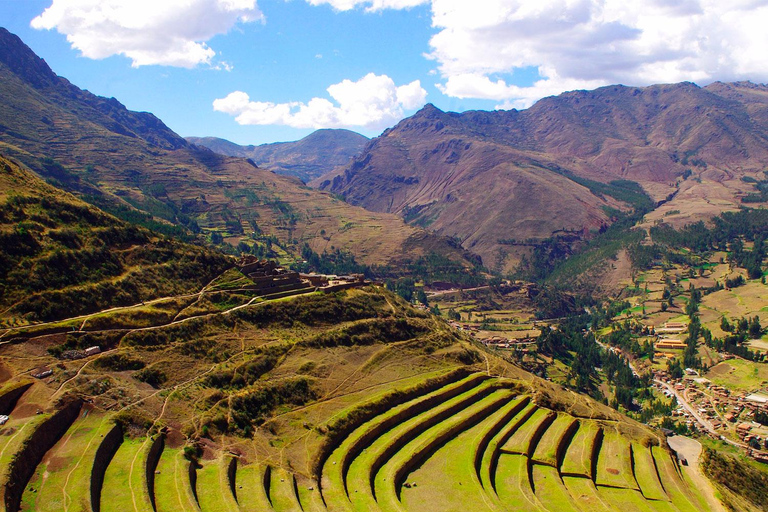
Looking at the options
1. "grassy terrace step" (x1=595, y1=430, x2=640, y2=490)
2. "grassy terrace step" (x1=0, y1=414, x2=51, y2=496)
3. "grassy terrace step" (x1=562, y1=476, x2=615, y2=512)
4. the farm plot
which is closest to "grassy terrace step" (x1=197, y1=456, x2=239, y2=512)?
"grassy terrace step" (x1=0, y1=414, x2=51, y2=496)

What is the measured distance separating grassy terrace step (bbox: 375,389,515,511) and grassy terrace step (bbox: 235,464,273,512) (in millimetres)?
10008

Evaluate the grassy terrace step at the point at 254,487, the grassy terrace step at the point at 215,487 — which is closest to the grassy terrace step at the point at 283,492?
the grassy terrace step at the point at 254,487

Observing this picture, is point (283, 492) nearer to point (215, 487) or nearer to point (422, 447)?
point (215, 487)

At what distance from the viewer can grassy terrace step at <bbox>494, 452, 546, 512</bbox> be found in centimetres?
5085

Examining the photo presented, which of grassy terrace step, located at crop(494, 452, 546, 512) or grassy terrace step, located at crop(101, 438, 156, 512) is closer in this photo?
grassy terrace step, located at crop(101, 438, 156, 512)

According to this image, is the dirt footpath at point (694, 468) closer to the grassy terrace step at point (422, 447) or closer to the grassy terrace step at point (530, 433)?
the grassy terrace step at point (530, 433)

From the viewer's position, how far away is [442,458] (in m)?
56.7

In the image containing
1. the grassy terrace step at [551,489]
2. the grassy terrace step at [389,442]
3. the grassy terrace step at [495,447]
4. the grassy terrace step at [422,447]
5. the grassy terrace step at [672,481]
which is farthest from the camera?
the grassy terrace step at [672,481]

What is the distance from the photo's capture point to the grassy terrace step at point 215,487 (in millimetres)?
40000

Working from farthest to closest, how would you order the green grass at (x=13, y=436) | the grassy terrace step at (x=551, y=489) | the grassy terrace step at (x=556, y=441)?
the grassy terrace step at (x=556, y=441) < the grassy terrace step at (x=551, y=489) < the green grass at (x=13, y=436)

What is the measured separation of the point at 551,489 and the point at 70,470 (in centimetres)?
4220

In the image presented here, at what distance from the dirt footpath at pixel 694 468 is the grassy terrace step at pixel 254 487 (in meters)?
45.9

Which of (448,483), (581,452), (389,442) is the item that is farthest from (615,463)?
(389,442)

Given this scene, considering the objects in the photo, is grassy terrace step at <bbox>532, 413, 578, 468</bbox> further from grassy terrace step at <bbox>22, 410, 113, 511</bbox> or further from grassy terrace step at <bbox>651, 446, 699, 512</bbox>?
grassy terrace step at <bbox>22, 410, 113, 511</bbox>
